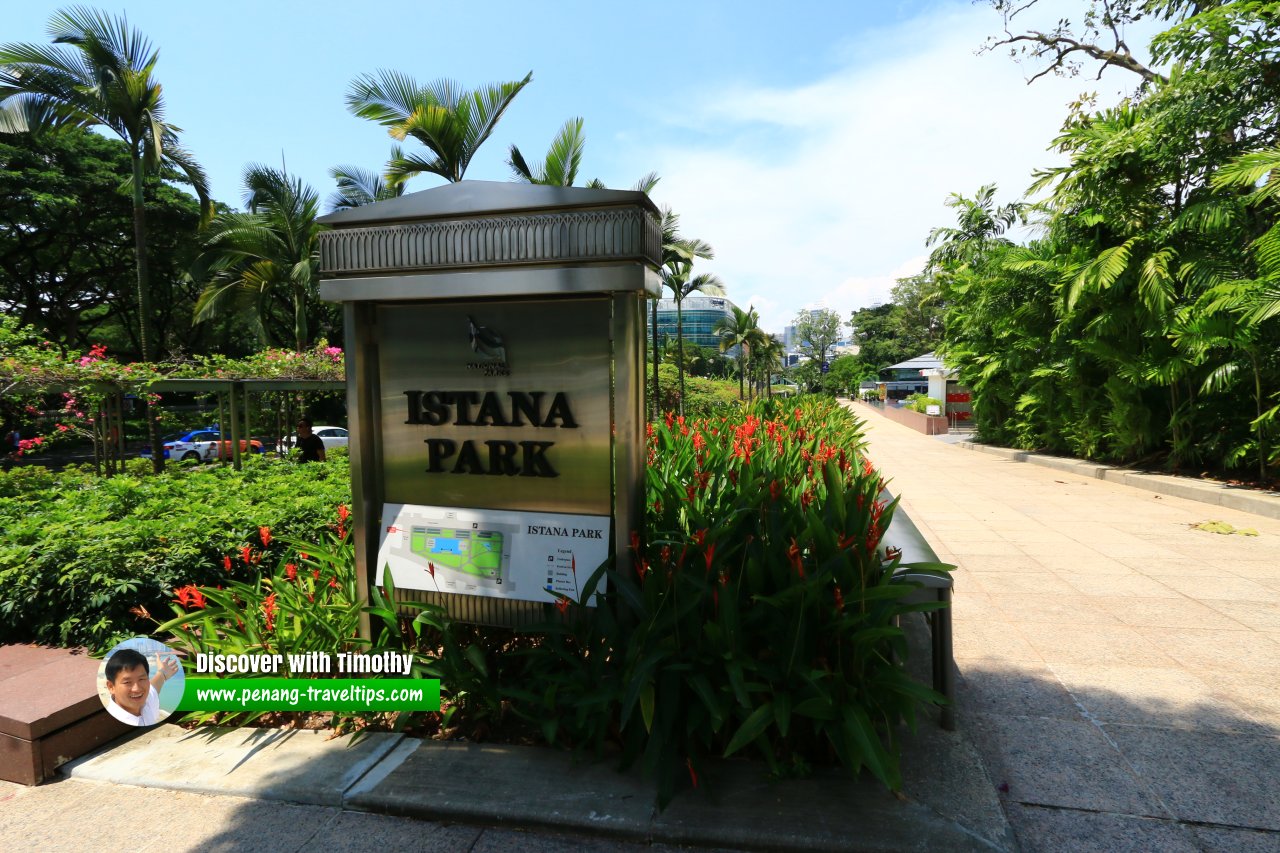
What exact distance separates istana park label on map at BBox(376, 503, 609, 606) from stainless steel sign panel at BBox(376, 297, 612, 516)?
87 millimetres

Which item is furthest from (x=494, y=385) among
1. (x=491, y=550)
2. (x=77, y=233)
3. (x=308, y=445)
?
(x=77, y=233)

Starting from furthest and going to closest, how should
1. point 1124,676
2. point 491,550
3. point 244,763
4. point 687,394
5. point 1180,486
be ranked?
point 687,394 < point 1180,486 < point 1124,676 < point 491,550 < point 244,763

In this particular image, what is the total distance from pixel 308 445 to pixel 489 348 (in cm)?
649

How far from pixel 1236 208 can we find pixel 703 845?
37.4 ft

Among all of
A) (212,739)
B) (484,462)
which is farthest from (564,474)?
(212,739)

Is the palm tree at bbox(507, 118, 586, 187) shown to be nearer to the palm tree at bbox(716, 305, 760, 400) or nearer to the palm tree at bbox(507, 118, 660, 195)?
the palm tree at bbox(507, 118, 660, 195)

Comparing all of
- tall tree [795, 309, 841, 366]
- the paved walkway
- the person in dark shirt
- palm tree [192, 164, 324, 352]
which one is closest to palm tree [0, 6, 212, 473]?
the person in dark shirt

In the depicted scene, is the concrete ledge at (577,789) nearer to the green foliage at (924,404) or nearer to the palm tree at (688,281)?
the palm tree at (688,281)

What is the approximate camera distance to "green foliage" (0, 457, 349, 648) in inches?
138

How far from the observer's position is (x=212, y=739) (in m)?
2.93

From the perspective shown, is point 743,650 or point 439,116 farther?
point 439,116

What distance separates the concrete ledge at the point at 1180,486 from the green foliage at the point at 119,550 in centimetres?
1031

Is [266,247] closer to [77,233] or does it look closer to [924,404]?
[77,233]

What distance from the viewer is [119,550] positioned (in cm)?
366
